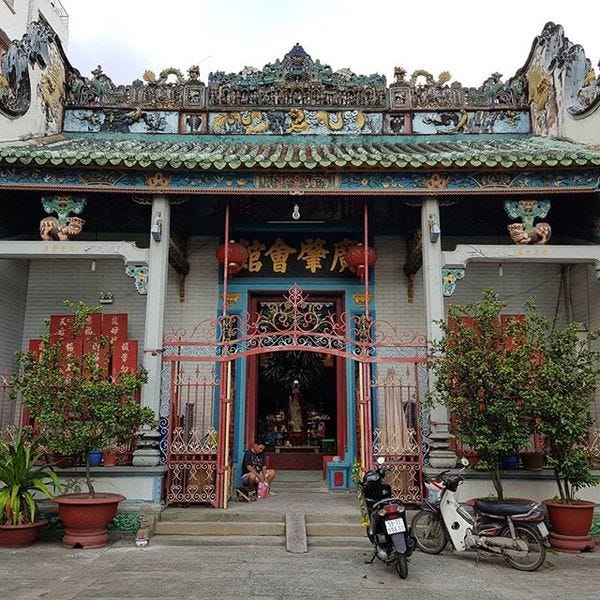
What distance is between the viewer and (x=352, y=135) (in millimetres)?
9680

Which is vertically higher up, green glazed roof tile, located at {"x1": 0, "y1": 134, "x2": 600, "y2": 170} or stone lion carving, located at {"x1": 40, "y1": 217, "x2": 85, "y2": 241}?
green glazed roof tile, located at {"x1": 0, "y1": 134, "x2": 600, "y2": 170}

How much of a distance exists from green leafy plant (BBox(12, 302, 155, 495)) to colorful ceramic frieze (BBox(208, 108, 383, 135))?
4957 millimetres

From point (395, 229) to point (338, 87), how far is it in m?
2.63

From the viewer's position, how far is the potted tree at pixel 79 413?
6.17 meters

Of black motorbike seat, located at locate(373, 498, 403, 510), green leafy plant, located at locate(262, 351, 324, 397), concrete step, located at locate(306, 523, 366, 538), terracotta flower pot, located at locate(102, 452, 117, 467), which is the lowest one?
concrete step, located at locate(306, 523, 366, 538)

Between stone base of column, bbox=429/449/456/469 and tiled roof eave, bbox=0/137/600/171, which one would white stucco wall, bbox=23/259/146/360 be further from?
stone base of column, bbox=429/449/456/469

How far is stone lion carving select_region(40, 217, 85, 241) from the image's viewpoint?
7.46 m

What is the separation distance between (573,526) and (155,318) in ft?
17.2

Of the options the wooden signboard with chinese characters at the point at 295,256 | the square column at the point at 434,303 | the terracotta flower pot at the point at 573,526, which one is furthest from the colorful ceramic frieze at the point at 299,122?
the terracotta flower pot at the point at 573,526

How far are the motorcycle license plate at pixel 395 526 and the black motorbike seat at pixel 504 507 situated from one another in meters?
1.05

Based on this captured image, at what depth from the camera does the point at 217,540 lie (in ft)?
20.6

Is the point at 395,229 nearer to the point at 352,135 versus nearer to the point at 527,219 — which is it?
the point at 352,135

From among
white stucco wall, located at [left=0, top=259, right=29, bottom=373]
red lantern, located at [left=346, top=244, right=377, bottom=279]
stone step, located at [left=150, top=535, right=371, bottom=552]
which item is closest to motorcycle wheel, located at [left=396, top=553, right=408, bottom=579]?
stone step, located at [left=150, top=535, right=371, bottom=552]

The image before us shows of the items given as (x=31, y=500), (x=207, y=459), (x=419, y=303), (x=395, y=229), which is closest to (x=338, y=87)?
(x=395, y=229)
